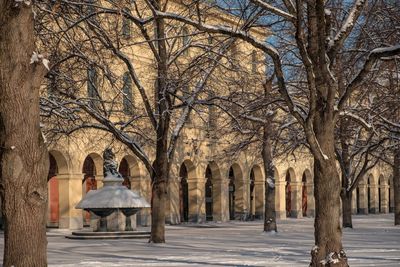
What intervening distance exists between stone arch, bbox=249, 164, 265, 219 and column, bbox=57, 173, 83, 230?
18792 millimetres

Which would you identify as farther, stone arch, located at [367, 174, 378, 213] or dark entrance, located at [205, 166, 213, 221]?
stone arch, located at [367, 174, 378, 213]

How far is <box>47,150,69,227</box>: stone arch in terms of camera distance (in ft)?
118

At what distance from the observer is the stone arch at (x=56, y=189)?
3601 cm

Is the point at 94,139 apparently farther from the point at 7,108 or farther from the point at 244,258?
the point at 7,108

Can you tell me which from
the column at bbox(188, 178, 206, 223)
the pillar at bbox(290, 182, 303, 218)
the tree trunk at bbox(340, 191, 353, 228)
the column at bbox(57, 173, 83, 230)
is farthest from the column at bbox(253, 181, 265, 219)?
the column at bbox(57, 173, 83, 230)

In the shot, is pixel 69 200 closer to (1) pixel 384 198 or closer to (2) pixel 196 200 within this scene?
(2) pixel 196 200

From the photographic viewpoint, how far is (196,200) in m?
45.4

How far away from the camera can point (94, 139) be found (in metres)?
37.7

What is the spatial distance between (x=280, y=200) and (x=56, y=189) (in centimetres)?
2168

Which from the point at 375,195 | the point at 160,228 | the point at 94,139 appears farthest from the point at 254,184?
the point at 160,228

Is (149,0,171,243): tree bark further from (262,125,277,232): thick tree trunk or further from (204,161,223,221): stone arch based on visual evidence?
(204,161,223,221): stone arch

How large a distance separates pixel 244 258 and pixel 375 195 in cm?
5827

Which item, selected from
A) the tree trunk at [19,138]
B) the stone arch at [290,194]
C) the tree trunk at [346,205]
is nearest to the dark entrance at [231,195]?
the stone arch at [290,194]

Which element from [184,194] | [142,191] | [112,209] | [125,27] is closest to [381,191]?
[184,194]
